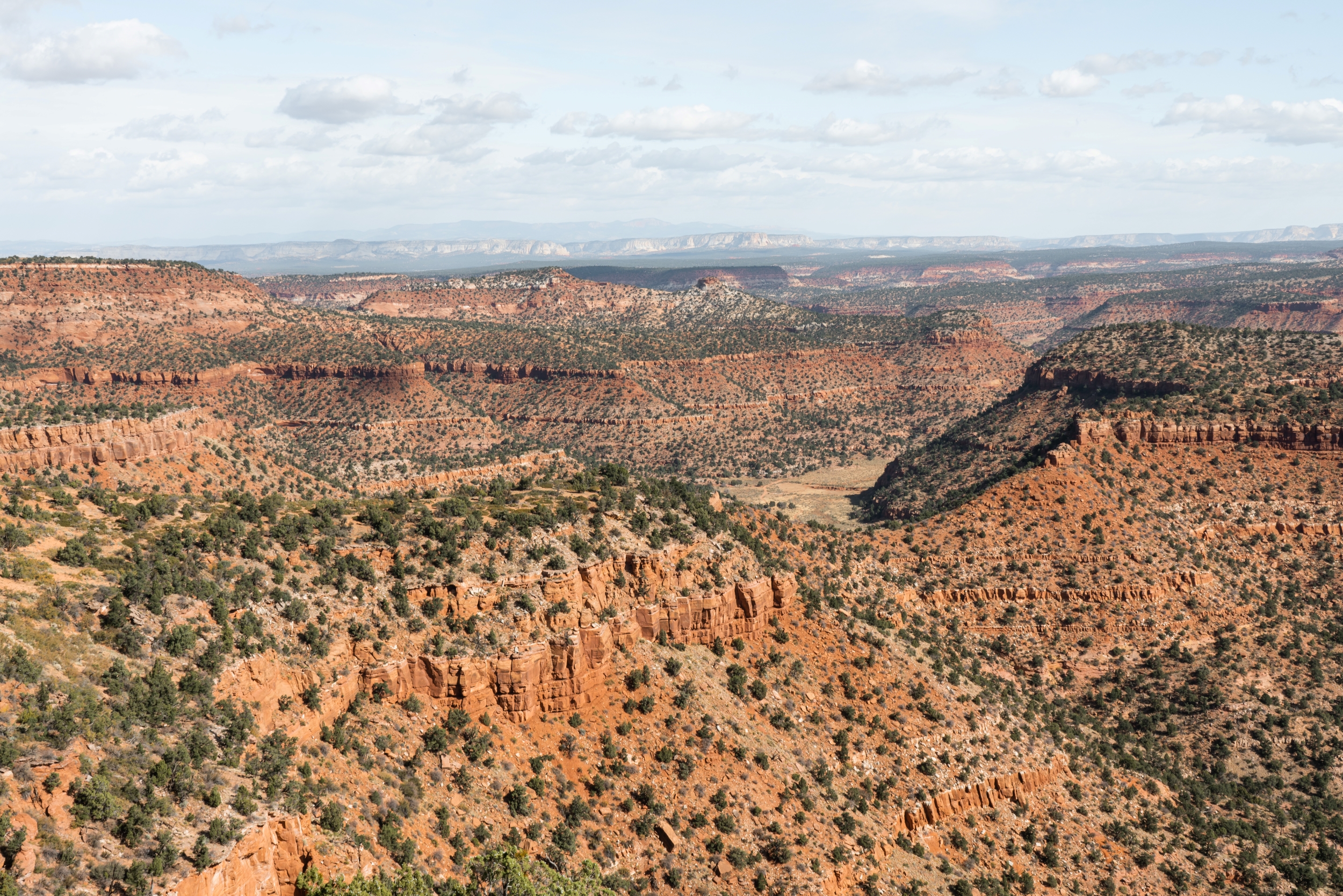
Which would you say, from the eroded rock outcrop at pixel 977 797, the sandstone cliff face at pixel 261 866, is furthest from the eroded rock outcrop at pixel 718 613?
the sandstone cliff face at pixel 261 866

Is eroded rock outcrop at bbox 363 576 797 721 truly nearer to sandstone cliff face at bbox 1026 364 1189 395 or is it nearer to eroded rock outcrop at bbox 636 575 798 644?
eroded rock outcrop at bbox 636 575 798 644

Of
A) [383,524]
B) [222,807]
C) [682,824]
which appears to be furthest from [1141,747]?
[222,807]

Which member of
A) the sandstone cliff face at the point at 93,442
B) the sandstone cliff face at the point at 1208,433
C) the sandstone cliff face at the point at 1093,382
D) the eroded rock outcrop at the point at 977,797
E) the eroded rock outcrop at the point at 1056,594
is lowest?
the eroded rock outcrop at the point at 977,797

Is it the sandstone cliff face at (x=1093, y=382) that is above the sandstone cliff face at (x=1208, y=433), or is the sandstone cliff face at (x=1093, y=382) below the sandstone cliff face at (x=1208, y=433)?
above

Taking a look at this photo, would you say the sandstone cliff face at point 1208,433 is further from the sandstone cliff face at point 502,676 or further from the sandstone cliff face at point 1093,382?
the sandstone cliff face at point 502,676

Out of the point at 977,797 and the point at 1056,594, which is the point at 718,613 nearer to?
the point at 977,797

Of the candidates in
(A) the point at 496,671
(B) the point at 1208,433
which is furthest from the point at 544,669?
(B) the point at 1208,433

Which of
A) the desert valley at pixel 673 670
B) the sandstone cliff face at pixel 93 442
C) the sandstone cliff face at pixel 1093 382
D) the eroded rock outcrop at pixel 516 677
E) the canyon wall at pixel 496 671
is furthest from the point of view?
the sandstone cliff face at pixel 1093 382
